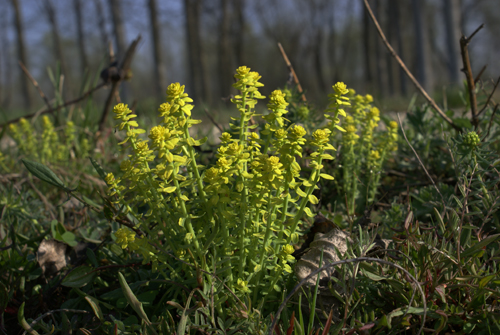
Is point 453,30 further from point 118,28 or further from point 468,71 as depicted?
point 118,28

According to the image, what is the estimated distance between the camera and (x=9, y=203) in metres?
1.49

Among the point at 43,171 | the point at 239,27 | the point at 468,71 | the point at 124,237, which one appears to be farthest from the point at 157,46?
the point at 124,237

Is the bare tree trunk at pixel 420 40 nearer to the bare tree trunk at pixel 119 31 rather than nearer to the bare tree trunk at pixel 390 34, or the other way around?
the bare tree trunk at pixel 390 34

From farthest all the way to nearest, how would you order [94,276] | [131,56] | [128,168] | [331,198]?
[131,56] < [331,198] < [94,276] < [128,168]

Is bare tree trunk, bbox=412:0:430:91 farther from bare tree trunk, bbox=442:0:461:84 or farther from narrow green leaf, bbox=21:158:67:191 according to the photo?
narrow green leaf, bbox=21:158:67:191

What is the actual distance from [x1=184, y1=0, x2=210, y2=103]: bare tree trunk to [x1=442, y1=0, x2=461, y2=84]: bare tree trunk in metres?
8.36

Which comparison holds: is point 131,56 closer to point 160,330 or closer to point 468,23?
point 160,330

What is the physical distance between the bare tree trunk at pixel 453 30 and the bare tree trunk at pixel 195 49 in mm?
8362

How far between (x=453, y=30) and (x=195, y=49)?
9.75 metres

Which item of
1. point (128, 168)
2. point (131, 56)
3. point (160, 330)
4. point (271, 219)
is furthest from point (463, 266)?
point (131, 56)

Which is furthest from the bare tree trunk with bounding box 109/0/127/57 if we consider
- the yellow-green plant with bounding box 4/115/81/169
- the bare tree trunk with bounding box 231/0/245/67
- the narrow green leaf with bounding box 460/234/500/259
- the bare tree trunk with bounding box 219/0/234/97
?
the narrow green leaf with bounding box 460/234/500/259

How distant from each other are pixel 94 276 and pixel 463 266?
105 cm

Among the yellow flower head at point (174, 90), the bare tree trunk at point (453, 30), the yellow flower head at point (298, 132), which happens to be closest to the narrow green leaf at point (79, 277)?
the yellow flower head at point (174, 90)

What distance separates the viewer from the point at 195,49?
15875 mm
